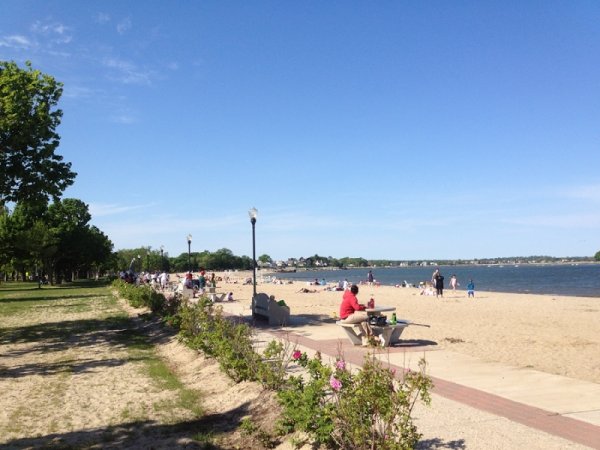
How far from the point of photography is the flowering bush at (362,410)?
4.11 meters

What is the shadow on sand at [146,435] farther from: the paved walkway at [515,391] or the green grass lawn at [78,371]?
the paved walkway at [515,391]

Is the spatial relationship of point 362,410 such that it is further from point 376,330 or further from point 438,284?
point 438,284

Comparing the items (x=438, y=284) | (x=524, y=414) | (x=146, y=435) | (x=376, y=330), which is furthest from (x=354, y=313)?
(x=438, y=284)

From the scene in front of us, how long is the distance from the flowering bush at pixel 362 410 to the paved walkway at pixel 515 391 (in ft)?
2.56

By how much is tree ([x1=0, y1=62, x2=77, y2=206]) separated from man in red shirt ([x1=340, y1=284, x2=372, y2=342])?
36.0 feet

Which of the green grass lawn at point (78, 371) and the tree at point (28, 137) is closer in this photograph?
the green grass lawn at point (78, 371)

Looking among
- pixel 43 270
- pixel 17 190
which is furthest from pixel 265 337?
pixel 43 270

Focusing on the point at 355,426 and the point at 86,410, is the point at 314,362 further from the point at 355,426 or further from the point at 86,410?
the point at 86,410

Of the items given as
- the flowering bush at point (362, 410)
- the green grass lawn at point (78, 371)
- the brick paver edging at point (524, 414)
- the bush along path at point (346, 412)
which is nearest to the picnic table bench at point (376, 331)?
the brick paver edging at point (524, 414)

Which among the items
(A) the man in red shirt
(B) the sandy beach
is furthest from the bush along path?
(B) the sandy beach

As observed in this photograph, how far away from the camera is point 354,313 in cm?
1068

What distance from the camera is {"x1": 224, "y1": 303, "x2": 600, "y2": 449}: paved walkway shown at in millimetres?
5312

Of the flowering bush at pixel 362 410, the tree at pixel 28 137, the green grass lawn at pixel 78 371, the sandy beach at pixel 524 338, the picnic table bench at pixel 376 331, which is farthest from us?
the tree at pixel 28 137

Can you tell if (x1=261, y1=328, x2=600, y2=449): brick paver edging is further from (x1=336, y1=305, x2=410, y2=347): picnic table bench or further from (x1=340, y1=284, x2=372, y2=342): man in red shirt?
(x1=336, y1=305, x2=410, y2=347): picnic table bench
